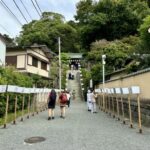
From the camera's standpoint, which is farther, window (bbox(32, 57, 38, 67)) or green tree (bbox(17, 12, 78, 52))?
green tree (bbox(17, 12, 78, 52))

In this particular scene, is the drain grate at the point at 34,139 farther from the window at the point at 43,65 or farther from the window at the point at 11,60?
the window at the point at 43,65

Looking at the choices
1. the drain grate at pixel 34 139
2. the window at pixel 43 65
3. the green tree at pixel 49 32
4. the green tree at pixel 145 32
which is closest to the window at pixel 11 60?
the window at pixel 43 65

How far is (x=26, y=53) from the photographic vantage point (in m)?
37.7

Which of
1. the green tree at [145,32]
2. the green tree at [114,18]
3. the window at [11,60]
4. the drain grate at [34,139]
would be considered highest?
the green tree at [114,18]

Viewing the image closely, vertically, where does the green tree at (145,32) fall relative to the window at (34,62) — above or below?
below

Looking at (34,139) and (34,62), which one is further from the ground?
(34,62)

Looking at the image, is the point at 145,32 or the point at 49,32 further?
the point at 49,32

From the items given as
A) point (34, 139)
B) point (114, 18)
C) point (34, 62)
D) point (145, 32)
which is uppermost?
point (114, 18)

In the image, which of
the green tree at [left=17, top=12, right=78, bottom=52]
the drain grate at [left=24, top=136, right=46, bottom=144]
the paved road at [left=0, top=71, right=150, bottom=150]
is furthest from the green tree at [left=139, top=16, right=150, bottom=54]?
the green tree at [left=17, top=12, right=78, bottom=52]

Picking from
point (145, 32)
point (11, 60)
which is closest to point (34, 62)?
point (11, 60)

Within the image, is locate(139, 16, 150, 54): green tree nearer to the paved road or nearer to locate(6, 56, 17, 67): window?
the paved road

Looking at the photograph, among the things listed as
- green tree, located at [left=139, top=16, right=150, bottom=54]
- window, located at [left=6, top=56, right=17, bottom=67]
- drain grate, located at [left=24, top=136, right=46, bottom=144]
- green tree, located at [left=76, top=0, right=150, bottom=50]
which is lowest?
drain grate, located at [left=24, top=136, right=46, bottom=144]

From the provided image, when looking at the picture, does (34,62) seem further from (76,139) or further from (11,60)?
(76,139)

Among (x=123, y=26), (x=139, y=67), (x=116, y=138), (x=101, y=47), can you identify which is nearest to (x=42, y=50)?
(x=101, y=47)
